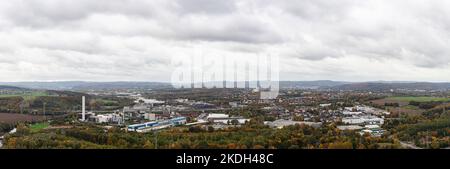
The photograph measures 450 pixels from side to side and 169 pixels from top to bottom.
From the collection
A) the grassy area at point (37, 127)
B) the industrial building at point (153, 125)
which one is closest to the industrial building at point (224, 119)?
the industrial building at point (153, 125)

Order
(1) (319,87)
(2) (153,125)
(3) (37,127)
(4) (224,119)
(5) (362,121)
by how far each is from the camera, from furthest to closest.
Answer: (1) (319,87) < (4) (224,119) < (5) (362,121) < (2) (153,125) < (3) (37,127)

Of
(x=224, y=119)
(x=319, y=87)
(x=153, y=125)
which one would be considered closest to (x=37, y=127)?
(x=153, y=125)

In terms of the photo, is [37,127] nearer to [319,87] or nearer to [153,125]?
[153,125]

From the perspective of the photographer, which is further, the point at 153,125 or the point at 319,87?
the point at 319,87

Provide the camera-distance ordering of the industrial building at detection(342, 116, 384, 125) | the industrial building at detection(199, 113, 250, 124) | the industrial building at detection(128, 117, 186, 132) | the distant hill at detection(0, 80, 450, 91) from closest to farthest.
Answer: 1. the industrial building at detection(128, 117, 186, 132)
2. the industrial building at detection(342, 116, 384, 125)
3. the industrial building at detection(199, 113, 250, 124)
4. the distant hill at detection(0, 80, 450, 91)

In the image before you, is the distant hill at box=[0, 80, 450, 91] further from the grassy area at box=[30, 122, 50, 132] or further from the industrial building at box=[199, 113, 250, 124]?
the grassy area at box=[30, 122, 50, 132]

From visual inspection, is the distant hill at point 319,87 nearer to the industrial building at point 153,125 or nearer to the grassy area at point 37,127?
the industrial building at point 153,125

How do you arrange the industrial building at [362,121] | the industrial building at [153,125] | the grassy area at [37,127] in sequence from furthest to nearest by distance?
the industrial building at [362,121] → the industrial building at [153,125] → the grassy area at [37,127]

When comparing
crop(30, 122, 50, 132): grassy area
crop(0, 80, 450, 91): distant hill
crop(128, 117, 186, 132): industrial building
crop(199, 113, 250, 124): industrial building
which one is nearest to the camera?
crop(30, 122, 50, 132): grassy area

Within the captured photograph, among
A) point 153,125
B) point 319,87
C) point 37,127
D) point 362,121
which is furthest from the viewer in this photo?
point 319,87

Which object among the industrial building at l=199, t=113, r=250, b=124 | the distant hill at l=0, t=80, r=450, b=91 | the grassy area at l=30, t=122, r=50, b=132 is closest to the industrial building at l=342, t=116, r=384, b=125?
the industrial building at l=199, t=113, r=250, b=124

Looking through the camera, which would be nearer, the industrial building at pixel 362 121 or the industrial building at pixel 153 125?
the industrial building at pixel 153 125
